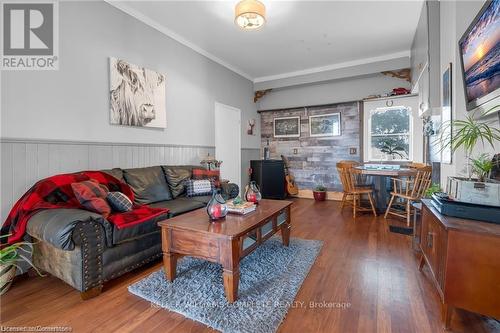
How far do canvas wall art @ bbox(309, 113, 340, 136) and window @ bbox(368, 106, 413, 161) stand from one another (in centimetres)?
66

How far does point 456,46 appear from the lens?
6.97 feet

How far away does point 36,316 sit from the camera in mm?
1521

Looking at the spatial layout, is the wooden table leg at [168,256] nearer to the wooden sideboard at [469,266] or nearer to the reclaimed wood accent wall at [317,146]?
the wooden sideboard at [469,266]

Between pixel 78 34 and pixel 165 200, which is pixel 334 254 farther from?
pixel 78 34

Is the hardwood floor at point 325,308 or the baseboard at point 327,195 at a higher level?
the baseboard at point 327,195

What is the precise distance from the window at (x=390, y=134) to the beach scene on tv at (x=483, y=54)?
2.84 metres

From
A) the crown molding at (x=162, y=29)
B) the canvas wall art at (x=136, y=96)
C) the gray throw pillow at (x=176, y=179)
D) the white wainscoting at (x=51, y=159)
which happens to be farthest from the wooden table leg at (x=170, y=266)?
the crown molding at (x=162, y=29)

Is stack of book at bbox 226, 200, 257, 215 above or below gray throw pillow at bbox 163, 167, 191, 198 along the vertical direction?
below

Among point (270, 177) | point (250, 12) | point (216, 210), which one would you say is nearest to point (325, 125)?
point (270, 177)

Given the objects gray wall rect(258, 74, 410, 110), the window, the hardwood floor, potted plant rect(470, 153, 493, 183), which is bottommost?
the hardwood floor

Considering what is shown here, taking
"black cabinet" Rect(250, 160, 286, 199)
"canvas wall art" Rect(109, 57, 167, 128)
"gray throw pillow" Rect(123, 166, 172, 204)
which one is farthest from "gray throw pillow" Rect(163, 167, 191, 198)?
"black cabinet" Rect(250, 160, 286, 199)

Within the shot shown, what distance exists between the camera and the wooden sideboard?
120cm

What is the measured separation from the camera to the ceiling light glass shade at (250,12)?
2.42 meters

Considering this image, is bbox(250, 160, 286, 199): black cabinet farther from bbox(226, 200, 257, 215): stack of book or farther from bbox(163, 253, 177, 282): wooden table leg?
bbox(163, 253, 177, 282): wooden table leg
